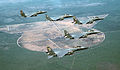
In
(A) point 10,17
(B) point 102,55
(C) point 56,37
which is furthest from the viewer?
(A) point 10,17

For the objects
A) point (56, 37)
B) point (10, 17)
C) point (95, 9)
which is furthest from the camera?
point (95, 9)

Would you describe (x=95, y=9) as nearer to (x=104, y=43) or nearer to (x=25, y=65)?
(x=104, y=43)

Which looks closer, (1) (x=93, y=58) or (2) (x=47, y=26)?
(1) (x=93, y=58)

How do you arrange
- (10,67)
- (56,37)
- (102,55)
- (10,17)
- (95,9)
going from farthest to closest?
(95,9) < (10,17) < (56,37) < (102,55) < (10,67)

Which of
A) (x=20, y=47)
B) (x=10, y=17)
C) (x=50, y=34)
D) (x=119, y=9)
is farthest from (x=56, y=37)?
(x=119, y=9)

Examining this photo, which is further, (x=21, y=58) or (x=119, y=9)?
(x=119, y=9)

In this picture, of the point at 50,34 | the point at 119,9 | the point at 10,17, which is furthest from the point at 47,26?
the point at 119,9

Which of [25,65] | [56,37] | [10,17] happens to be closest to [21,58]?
[25,65]

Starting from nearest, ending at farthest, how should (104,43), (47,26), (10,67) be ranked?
(10,67) < (104,43) < (47,26)

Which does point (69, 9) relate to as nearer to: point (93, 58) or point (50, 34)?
point (50, 34)
